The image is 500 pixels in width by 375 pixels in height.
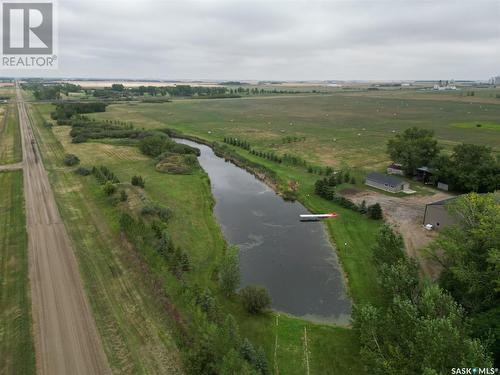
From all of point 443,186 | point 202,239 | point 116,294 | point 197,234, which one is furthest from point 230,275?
point 443,186

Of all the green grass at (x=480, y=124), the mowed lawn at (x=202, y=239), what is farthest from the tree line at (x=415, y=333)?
the green grass at (x=480, y=124)

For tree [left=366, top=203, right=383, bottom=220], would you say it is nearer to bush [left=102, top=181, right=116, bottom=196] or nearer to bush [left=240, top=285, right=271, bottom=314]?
bush [left=240, top=285, right=271, bottom=314]

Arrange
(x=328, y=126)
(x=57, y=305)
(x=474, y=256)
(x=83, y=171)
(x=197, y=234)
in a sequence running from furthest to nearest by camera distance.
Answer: (x=328, y=126) → (x=83, y=171) → (x=197, y=234) → (x=57, y=305) → (x=474, y=256)

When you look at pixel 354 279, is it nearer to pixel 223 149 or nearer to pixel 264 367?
pixel 264 367

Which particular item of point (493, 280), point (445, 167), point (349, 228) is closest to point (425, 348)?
point (493, 280)

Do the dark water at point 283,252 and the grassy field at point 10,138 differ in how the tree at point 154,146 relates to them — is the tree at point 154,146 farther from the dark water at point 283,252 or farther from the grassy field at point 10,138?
the grassy field at point 10,138

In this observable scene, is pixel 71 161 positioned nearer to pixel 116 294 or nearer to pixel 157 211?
pixel 157 211
